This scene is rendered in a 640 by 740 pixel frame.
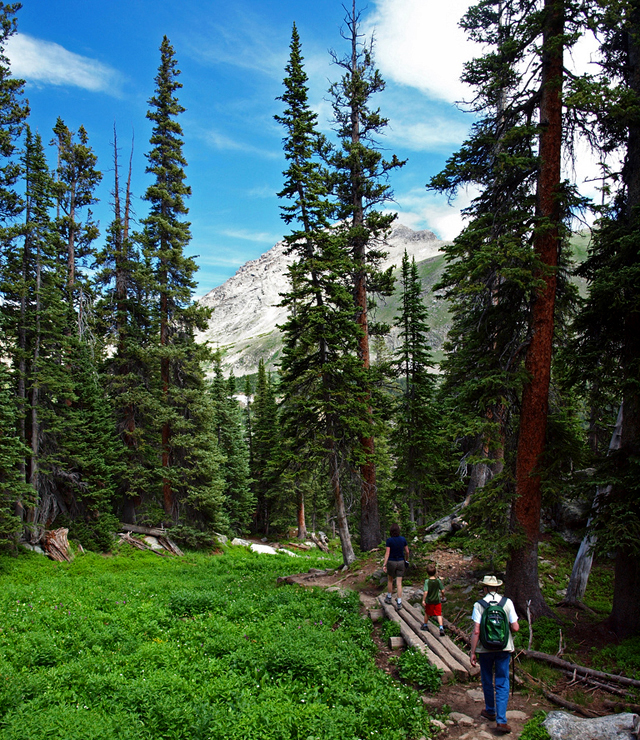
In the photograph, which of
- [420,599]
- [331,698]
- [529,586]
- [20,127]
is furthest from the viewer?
[20,127]

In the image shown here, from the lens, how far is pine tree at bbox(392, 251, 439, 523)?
20.8m

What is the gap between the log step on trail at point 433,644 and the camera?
24.9ft

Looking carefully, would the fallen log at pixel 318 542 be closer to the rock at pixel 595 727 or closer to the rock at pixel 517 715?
the rock at pixel 517 715

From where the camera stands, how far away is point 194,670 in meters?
6.97

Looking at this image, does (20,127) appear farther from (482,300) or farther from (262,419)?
(262,419)

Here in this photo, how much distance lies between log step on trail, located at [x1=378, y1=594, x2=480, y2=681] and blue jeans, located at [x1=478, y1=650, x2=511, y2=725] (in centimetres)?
106

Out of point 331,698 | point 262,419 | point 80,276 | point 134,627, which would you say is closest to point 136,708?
point 331,698

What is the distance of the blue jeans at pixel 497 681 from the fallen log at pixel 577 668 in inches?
76.9

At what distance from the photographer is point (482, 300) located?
10555 mm

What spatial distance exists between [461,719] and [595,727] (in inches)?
70.5

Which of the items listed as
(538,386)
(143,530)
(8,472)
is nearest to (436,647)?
(538,386)

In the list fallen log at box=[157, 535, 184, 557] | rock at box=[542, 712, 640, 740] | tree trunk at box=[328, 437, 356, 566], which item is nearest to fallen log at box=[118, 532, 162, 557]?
fallen log at box=[157, 535, 184, 557]

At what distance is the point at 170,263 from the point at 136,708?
70.6 ft

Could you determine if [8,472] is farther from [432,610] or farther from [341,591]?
[432,610]
